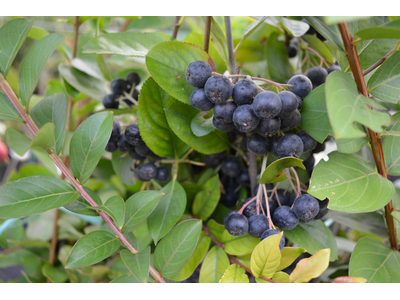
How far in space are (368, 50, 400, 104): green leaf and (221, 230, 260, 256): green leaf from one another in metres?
0.26

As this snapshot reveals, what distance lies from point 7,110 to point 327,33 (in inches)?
16.7

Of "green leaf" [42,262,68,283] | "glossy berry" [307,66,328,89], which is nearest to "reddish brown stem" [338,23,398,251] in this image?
"glossy berry" [307,66,328,89]

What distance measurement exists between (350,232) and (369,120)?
88 cm

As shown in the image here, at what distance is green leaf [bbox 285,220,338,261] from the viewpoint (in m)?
0.41

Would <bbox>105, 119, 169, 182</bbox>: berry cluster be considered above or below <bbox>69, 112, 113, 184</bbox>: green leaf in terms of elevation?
below

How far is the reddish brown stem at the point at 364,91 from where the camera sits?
0.34 meters

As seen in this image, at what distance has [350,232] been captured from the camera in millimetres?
1006

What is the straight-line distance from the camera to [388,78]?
0.37m

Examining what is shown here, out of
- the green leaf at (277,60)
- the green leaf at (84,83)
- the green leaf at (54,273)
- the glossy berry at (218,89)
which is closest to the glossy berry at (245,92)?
the glossy berry at (218,89)

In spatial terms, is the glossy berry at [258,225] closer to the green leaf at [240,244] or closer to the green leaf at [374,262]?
the green leaf at [240,244]

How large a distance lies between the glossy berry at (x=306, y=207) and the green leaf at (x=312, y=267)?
6cm

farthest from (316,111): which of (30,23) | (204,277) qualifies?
(30,23)

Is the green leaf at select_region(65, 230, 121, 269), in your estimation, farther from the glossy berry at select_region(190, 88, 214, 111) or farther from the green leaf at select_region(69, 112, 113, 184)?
the glossy berry at select_region(190, 88, 214, 111)

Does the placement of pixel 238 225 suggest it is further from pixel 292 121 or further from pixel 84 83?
pixel 84 83
